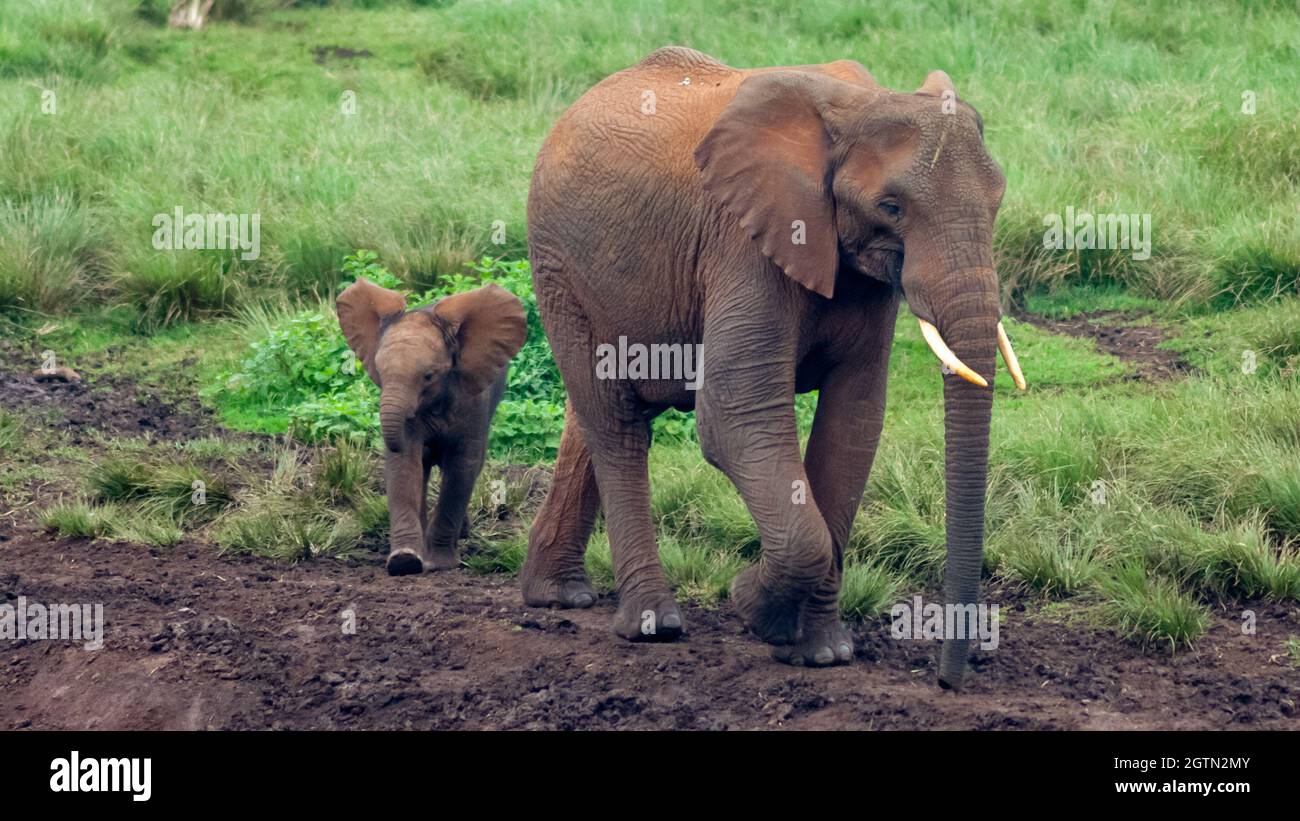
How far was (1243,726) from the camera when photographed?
638cm

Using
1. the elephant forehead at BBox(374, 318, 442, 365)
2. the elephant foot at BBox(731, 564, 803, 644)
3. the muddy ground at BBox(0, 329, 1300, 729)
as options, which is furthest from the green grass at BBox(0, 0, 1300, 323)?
the elephant foot at BBox(731, 564, 803, 644)

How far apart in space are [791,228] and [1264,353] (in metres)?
4.98

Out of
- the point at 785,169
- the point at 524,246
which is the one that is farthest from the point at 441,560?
the point at 524,246

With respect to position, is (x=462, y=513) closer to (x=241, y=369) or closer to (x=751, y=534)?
(x=751, y=534)

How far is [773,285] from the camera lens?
658 cm

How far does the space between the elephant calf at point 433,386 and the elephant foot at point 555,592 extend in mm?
739

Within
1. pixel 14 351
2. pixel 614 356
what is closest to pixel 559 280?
pixel 614 356

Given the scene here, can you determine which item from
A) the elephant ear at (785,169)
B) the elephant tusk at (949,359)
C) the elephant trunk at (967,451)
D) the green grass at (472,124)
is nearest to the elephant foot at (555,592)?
the elephant ear at (785,169)

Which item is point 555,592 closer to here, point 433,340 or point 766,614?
point 766,614

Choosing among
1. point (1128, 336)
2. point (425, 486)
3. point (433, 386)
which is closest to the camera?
point (433, 386)

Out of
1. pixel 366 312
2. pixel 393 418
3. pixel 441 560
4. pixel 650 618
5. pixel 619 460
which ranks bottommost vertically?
pixel 650 618

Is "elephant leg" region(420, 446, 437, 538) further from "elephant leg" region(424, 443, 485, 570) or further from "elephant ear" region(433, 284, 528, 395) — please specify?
"elephant ear" region(433, 284, 528, 395)

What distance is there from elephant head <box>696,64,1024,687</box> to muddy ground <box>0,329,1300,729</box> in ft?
1.64

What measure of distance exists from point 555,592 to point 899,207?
268 centimetres
